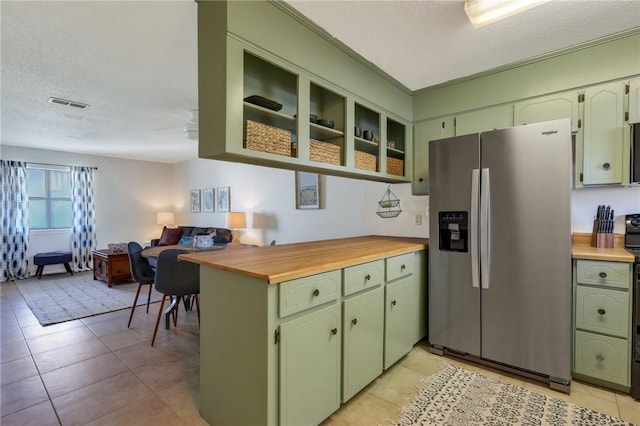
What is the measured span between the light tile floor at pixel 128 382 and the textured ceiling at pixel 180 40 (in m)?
2.45

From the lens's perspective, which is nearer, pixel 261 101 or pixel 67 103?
pixel 261 101

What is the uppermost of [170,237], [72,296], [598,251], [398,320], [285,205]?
[285,205]

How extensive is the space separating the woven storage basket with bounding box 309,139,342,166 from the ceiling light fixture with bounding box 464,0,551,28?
1179 millimetres

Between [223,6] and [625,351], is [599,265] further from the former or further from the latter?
[223,6]

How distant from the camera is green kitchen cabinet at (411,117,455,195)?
301cm

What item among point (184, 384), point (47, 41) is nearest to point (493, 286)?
point (184, 384)

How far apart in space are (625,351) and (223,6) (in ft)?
10.4

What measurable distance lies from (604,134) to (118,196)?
8153 millimetres

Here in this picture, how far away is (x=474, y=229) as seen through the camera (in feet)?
7.48

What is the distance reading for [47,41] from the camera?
213 centimetres

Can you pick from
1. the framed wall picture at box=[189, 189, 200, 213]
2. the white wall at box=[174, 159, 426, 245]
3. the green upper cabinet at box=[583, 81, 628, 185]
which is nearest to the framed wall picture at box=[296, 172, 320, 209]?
the white wall at box=[174, 159, 426, 245]

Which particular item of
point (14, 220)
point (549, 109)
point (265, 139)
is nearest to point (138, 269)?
point (265, 139)

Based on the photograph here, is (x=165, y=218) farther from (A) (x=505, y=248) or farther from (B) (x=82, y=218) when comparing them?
(A) (x=505, y=248)

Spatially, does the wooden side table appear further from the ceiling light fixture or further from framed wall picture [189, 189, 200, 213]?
the ceiling light fixture
